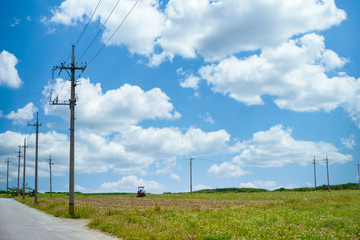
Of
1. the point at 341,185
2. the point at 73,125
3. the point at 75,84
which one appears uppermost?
the point at 75,84

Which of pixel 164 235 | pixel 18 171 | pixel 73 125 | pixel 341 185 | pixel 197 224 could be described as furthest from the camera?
pixel 341 185

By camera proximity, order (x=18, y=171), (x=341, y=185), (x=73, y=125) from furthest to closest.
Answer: (x=341, y=185)
(x=18, y=171)
(x=73, y=125)

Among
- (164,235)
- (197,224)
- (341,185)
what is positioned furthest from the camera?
(341,185)

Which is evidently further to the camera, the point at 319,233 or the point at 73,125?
the point at 73,125

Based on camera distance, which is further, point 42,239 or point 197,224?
point 197,224

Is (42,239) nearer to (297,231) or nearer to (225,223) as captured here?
(225,223)

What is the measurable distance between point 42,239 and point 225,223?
30.4 ft

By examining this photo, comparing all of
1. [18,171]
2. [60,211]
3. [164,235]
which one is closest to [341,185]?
[18,171]

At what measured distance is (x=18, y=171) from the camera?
91.7 meters

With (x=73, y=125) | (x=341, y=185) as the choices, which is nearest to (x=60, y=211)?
(x=73, y=125)

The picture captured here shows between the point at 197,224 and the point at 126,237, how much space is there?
12.6ft

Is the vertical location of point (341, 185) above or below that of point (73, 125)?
below

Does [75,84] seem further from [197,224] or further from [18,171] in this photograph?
[18,171]

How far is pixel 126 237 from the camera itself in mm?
15992
